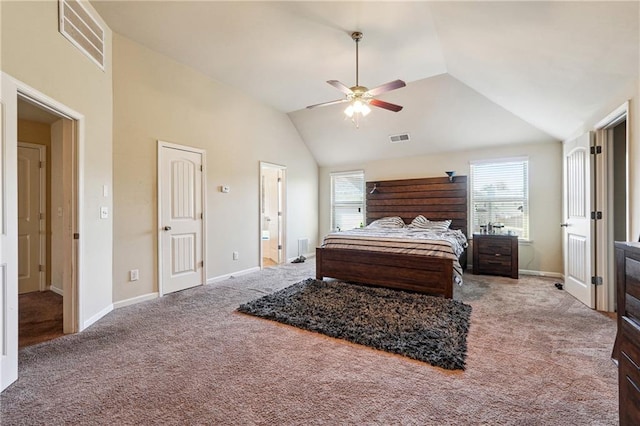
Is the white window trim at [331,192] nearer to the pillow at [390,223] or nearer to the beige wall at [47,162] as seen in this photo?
the pillow at [390,223]

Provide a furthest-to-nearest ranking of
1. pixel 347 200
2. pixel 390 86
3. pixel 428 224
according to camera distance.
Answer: pixel 347 200 < pixel 428 224 < pixel 390 86

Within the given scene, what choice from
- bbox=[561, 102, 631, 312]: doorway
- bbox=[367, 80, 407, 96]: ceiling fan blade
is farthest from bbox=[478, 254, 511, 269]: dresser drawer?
bbox=[367, 80, 407, 96]: ceiling fan blade

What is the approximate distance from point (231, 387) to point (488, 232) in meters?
4.94

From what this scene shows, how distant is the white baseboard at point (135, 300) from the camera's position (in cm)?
331

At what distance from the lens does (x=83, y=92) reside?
107 inches

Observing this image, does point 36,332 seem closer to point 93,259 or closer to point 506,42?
point 93,259

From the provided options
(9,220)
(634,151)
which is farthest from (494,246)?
(9,220)

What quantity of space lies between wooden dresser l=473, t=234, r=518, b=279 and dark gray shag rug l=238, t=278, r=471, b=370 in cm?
193

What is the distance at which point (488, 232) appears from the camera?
5.14 metres

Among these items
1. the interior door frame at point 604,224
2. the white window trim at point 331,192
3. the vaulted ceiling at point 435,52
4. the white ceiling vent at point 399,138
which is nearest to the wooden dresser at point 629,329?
the vaulted ceiling at point 435,52

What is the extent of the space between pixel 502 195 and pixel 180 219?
17.9 feet

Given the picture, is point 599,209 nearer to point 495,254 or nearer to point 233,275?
point 495,254

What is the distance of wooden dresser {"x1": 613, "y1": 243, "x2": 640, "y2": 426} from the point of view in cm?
113

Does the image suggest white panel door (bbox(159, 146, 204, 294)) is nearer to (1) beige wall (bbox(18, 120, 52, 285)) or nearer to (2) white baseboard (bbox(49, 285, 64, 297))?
(2) white baseboard (bbox(49, 285, 64, 297))
